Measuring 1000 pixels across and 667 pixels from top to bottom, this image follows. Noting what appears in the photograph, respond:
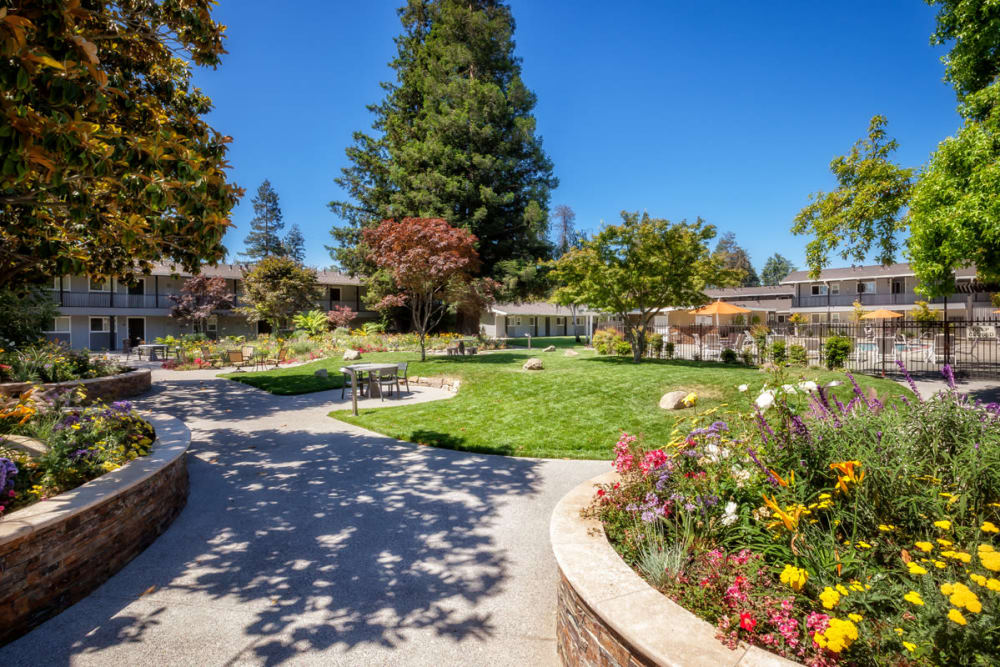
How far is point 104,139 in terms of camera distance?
4.53 meters

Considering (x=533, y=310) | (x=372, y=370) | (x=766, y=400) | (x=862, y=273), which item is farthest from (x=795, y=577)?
(x=533, y=310)

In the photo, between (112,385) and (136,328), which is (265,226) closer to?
(136,328)

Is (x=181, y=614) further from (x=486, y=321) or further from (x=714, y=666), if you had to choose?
(x=486, y=321)

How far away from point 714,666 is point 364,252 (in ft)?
92.7

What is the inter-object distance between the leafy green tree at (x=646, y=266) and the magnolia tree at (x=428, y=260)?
3927mm

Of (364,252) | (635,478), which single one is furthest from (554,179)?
(635,478)

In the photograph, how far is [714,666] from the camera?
1.80 metres

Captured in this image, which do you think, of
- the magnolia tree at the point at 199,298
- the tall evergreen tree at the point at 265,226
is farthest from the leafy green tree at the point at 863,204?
the tall evergreen tree at the point at 265,226

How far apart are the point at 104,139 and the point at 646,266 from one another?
45.0 feet

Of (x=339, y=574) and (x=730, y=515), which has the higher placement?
(x=730, y=515)

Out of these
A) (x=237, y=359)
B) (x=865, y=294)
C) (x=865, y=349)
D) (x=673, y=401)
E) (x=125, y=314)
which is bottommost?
(x=673, y=401)

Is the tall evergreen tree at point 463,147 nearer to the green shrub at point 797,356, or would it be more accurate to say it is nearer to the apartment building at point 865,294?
the green shrub at point 797,356

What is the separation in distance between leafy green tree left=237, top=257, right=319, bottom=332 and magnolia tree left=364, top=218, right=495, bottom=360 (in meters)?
9.66

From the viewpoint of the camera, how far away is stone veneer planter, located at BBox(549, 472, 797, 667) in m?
1.90
